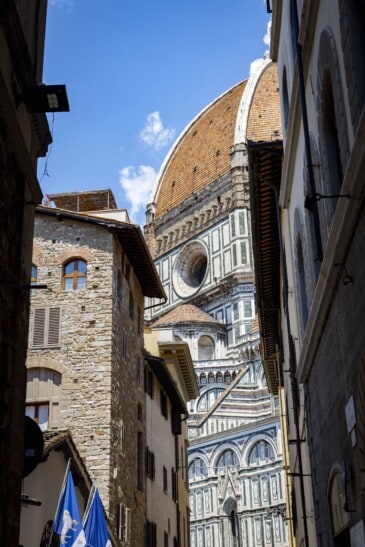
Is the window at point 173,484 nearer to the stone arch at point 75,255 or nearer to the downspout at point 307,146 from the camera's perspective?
the stone arch at point 75,255

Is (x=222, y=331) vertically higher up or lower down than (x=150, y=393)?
higher up

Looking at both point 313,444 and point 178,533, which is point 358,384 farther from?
point 178,533

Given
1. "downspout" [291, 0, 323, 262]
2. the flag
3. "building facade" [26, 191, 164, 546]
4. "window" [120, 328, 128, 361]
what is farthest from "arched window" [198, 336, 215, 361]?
"downspout" [291, 0, 323, 262]

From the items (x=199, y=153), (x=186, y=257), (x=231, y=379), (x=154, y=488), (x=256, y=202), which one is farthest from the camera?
(x=199, y=153)

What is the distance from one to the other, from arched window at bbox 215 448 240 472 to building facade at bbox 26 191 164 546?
98.5 feet

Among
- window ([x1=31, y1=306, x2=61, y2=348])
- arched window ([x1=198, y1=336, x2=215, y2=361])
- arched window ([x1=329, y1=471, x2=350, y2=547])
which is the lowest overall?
arched window ([x1=329, y1=471, x2=350, y2=547])

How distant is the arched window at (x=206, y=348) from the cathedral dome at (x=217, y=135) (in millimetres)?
20673

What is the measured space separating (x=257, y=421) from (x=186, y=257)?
34146 mm

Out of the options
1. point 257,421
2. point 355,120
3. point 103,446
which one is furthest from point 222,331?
point 355,120


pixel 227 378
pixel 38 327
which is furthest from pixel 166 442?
pixel 227 378

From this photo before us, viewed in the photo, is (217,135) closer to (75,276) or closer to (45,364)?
(75,276)

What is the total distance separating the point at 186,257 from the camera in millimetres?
86562

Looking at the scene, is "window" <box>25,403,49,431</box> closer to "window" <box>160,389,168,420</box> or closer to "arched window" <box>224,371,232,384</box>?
"window" <box>160,389,168,420</box>

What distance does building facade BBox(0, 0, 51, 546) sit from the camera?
32.3ft
